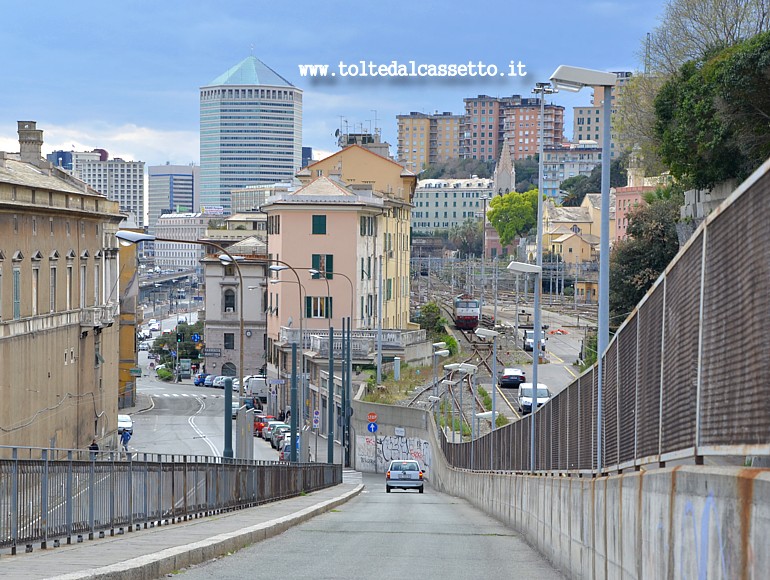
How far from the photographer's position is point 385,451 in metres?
64.8

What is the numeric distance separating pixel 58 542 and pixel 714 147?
29.2 m

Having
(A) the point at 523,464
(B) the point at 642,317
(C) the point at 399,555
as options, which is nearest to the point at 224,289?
(A) the point at 523,464

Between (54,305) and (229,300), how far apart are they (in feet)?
178

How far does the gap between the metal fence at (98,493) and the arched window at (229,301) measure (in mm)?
84456

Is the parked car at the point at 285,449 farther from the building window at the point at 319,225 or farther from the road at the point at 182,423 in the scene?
the building window at the point at 319,225

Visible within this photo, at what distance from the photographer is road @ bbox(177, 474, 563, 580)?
46.7 feet

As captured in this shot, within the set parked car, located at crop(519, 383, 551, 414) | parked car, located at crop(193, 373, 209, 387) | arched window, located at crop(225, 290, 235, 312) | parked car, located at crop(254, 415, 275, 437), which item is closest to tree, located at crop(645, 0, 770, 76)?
parked car, located at crop(519, 383, 551, 414)

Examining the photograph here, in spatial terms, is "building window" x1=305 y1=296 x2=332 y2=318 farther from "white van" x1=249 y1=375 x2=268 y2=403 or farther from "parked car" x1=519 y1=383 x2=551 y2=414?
"parked car" x1=519 y1=383 x2=551 y2=414

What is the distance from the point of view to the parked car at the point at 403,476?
172 ft

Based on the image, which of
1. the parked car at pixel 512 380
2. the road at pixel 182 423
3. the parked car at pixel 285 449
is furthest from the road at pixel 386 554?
the parked car at pixel 512 380

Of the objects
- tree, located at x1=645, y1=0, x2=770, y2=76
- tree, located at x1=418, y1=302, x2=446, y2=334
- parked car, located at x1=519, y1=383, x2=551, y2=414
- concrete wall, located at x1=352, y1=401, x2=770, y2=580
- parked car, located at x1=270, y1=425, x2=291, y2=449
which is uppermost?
tree, located at x1=645, y1=0, x2=770, y2=76

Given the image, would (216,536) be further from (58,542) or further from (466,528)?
(466,528)

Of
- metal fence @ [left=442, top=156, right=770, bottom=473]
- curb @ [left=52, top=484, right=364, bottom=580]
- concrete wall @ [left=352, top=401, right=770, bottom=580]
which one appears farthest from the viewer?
curb @ [left=52, top=484, right=364, bottom=580]

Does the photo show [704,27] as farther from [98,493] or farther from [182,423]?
[182,423]
